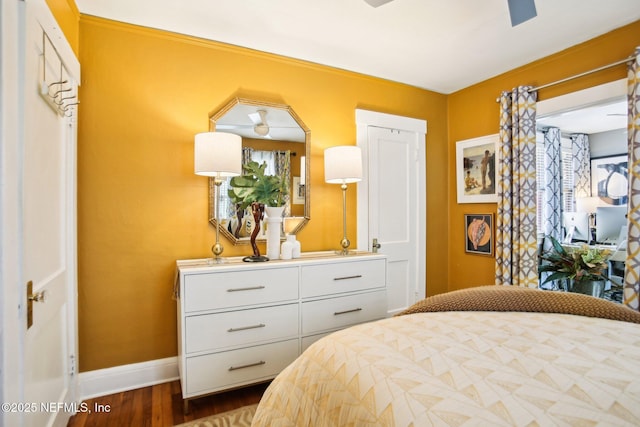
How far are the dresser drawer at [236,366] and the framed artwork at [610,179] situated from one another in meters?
5.17

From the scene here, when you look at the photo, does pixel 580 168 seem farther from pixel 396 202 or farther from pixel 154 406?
pixel 154 406

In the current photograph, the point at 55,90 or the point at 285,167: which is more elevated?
the point at 55,90

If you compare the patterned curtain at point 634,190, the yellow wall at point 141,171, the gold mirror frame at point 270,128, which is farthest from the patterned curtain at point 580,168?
the yellow wall at point 141,171

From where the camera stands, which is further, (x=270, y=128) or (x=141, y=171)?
(x=270, y=128)

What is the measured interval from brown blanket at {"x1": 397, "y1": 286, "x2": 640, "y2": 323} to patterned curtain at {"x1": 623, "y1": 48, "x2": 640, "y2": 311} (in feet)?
4.03

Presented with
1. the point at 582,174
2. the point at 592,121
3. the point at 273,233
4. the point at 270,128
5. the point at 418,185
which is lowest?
the point at 273,233

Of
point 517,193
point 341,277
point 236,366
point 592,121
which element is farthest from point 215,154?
point 592,121

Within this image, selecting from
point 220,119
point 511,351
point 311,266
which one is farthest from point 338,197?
point 511,351

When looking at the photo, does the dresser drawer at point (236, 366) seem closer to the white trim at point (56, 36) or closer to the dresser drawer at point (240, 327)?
the dresser drawer at point (240, 327)

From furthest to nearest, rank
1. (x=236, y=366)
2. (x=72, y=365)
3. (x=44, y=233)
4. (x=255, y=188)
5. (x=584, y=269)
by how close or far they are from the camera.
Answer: (x=584, y=269) → (x=255, y=188) → (x=236, y=366) → (x=72, y=365) → (x=44, y=233)

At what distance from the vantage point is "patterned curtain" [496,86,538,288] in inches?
111

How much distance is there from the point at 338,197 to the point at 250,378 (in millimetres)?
1637

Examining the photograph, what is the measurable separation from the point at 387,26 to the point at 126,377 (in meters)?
3.04

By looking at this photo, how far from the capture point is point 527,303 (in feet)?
4.53
